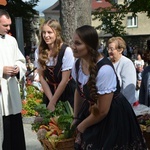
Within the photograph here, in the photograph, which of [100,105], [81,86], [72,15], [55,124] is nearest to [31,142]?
[55,124]

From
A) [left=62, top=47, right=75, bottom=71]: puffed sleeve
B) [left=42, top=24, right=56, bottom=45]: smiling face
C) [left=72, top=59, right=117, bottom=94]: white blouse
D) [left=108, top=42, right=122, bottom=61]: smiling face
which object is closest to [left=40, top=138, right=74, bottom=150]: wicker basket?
[left=72, top=59, right=117, bottom=94]: white blouse

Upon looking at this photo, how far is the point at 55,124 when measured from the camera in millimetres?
3762

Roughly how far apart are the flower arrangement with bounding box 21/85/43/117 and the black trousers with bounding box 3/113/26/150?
2.50 m

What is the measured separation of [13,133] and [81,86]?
72.6 inches

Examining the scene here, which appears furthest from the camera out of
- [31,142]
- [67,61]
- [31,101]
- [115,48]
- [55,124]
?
[31,101]

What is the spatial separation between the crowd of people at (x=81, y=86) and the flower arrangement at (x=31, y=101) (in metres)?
2.85

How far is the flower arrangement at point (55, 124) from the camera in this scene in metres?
3.56

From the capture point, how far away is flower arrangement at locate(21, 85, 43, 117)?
7.72 meters

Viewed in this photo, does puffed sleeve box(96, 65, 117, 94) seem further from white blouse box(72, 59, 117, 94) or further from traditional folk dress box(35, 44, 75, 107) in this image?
traditional folk dress box(35, 44, 75, 107)

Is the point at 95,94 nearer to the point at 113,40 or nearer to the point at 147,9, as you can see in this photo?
the point at 113,40

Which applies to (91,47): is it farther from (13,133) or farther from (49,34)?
(13,133)

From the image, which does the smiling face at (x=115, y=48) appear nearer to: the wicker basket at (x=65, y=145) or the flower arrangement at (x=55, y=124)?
the flower arrangement at (x=55, y=124)

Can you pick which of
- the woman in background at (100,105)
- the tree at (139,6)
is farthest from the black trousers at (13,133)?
the tree at (139,6)

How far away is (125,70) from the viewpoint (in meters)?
4.75
